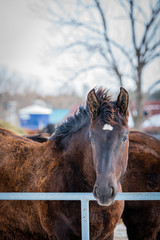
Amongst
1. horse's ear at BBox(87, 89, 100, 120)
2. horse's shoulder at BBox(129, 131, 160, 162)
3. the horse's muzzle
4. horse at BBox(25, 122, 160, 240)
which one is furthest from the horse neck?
horse's shoulder at BBox(129, 131, 160, 162)

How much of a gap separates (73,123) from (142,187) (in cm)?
146

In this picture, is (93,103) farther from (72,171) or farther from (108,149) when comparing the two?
(72,171)

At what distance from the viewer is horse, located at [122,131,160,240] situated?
3.07 metres

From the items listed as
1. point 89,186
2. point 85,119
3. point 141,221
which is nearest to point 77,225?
point 89,186

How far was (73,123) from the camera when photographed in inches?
106

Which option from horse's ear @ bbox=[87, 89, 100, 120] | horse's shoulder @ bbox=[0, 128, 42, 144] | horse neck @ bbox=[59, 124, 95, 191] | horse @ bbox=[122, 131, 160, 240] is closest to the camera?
horse's ear @ bbox=[87, 89, 100, 120]

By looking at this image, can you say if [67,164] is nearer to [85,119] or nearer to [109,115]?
[85,119]

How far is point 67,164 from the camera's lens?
8.16 feet

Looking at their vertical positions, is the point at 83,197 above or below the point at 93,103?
below

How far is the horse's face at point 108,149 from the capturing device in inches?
68.5

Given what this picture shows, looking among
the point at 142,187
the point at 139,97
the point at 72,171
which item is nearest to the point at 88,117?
the point at 72,171

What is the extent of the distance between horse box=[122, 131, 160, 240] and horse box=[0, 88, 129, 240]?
2.74ft

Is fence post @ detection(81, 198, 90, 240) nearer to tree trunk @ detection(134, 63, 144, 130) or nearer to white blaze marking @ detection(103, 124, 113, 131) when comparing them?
white blaze marking @ detection(103, 124, 113, 131)

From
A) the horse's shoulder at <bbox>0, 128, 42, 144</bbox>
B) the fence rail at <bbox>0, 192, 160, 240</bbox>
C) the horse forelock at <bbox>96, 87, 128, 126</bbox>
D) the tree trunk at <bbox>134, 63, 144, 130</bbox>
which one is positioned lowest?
the fence rail at <bbox>0, 192, 160, 240</bbox>
